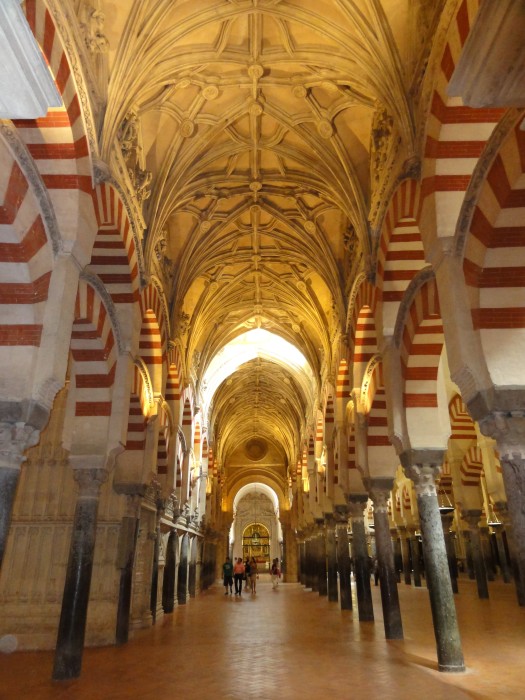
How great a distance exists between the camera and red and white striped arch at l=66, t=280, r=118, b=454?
23.2 ft

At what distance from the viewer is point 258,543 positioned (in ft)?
137

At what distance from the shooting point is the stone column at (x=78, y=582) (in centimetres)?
583

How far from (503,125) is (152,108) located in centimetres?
599

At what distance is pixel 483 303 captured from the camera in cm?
509

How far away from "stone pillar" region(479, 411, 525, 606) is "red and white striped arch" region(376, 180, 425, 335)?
3.43m

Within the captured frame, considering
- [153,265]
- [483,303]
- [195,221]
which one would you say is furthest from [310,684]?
[195,221]

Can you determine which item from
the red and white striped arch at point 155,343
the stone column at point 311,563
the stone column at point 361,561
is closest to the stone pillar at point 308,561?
the stone column at point 311,563

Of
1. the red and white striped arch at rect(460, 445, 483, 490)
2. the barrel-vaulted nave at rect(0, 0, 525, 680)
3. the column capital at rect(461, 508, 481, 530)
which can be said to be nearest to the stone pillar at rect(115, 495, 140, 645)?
the barrel-vaulted nave at rect(0, 0, 525, 680)

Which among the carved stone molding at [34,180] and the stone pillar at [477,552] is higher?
the carved stone molding at [34,180]

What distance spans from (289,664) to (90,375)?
463cm

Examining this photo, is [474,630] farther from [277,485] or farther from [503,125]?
[277,485]

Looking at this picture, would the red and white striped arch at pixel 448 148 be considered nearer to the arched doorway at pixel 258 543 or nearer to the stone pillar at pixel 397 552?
the stone pillar at pixel 397 552

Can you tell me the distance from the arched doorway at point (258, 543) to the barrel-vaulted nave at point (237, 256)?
2776 centimetres

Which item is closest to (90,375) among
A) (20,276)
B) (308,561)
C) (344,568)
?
(20,276)
